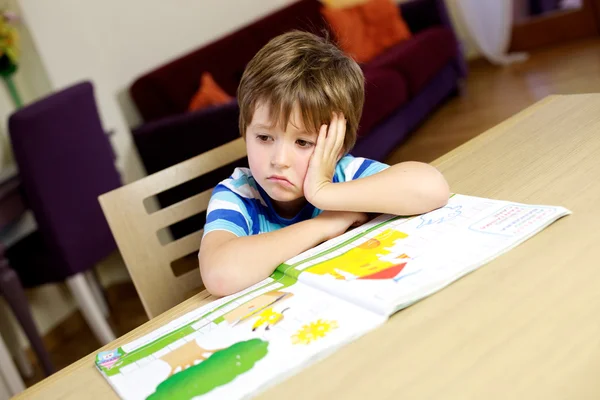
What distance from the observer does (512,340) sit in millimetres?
552

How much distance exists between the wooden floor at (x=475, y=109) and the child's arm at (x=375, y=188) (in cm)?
175

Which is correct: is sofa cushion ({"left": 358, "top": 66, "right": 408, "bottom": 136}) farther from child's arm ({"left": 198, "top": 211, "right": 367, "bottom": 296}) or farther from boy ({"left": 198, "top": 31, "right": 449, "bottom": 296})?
child's arm ({"left": 198, "top": 211, "right": 367, "bottom": 296})

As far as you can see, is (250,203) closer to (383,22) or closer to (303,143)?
(303,143)

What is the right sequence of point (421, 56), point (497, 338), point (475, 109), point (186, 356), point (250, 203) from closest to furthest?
point (497, 338) < point (186, 356) < point (250, 203) < point (421, 56) < point (475, 109)

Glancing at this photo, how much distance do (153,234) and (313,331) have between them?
555 millimetres

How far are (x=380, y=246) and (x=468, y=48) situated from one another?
463 cm

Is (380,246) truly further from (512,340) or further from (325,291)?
(512,340)

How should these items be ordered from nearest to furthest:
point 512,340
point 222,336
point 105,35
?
point 512,340 < point 222,336 < point 105,35

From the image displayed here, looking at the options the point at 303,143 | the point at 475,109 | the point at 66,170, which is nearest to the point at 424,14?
the point at 475,109

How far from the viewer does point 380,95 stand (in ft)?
9.92

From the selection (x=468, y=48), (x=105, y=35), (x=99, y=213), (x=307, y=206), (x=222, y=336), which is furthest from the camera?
(x=468, y=48)

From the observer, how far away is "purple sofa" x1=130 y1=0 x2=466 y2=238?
8.97 feet

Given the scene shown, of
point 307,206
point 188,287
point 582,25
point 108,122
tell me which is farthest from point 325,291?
point 582,25

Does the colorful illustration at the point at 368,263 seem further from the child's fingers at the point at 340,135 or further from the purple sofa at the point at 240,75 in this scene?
the purple sofa at the point at 240,75
